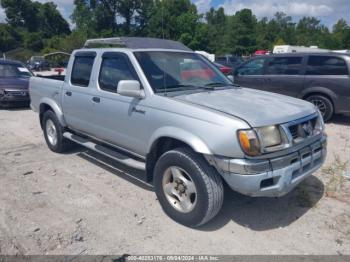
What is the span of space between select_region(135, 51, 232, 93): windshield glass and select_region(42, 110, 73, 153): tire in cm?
241

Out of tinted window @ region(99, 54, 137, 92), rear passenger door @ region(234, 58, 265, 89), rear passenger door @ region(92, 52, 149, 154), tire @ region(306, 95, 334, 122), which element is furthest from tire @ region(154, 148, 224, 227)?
rear passenger door @ region(234, 58, 265, 89)

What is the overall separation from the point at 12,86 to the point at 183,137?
925cm

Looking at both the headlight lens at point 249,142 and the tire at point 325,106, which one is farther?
the tire at point 325,106

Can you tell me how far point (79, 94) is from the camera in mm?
5082

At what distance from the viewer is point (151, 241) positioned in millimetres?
3371

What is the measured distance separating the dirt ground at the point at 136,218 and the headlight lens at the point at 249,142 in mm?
977

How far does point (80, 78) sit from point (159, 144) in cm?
211

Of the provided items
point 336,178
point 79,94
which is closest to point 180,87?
point 79,94

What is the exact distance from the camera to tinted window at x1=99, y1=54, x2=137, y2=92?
4.29 m

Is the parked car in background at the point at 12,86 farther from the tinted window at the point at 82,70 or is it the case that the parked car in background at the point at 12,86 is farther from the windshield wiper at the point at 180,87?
the windshield wiper at the point at 180,87

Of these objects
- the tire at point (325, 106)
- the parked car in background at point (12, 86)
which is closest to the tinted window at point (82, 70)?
the tire at point (325, 106)

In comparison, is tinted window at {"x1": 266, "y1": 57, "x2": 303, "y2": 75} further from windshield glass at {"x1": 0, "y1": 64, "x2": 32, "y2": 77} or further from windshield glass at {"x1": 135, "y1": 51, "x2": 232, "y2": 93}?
windshield glass at {"x1": 0, "y1": 64, "x2": 32, "y2": 77}

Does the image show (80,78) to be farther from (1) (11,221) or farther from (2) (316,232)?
(2) (316,232)

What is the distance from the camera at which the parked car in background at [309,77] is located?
Answer: 8.00 metres
